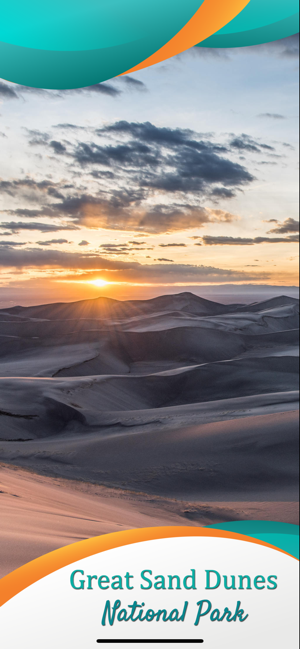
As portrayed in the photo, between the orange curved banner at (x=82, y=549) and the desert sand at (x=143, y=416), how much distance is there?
0.14ft

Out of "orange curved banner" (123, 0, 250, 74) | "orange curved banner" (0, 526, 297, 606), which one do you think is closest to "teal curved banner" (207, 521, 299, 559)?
"orange curved banner" (0, 526, 297, 606)

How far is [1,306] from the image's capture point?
284 centimetres

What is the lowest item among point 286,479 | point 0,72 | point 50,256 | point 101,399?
point 286,479

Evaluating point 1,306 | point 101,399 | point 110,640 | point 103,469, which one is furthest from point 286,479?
point 1,306

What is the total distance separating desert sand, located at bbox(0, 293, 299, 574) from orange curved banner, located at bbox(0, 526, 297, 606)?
4 centimetres

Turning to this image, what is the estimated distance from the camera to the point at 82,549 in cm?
179

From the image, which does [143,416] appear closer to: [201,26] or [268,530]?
[268,530]

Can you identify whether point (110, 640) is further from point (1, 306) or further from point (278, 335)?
point (278, 335)

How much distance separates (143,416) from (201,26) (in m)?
2.93

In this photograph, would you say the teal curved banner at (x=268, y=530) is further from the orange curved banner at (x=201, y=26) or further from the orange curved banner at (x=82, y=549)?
the orange curved banner at (x=201, y=26)

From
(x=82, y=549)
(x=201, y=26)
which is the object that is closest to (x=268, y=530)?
(x=82, y=549)

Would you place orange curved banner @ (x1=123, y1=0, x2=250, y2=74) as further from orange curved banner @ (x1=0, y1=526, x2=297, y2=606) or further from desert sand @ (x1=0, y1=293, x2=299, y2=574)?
orange curved banner @ (x1=0, y1=526, x2=297, y2=606)

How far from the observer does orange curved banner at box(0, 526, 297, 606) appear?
60.6 inches

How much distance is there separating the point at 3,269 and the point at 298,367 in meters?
2.73
